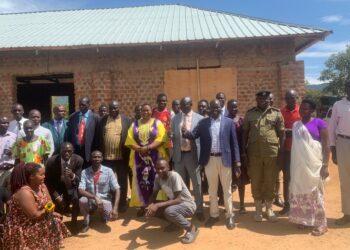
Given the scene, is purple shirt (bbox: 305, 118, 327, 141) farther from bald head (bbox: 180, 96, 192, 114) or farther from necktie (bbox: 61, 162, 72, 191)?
necktie (bbox: 61, 162, 72, 191)

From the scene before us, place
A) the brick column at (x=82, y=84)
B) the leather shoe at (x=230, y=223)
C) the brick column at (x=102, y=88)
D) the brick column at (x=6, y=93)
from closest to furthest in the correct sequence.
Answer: the leather shoe at (x=230, y=223) < the brick column at (x=102, y=88) < the brick column at (x=82, y=84) < the brick column at (x=6, y=93)

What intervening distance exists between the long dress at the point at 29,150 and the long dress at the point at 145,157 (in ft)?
3.89

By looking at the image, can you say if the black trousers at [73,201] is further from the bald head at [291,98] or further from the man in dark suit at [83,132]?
the bald head at [291,98]

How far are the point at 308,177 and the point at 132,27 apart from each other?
21.6ft

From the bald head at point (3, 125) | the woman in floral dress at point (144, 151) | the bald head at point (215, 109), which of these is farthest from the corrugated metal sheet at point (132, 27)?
the bald head at point (3, 125)

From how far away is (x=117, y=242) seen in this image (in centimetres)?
462

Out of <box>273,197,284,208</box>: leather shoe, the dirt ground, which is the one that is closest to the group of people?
the dirt ground

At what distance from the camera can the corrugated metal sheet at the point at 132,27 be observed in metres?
8.19

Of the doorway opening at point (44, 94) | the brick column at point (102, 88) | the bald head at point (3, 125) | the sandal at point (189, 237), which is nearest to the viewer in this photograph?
the sandal at point (189, 237)

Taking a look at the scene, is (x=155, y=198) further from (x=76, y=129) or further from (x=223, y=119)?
(x=76, y=129)

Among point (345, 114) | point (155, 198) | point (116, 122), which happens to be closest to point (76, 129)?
point (116, 122)

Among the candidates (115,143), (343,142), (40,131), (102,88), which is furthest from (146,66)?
(343,142)

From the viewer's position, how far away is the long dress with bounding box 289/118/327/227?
464cm

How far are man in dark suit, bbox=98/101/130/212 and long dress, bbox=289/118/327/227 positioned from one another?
2498 mm
